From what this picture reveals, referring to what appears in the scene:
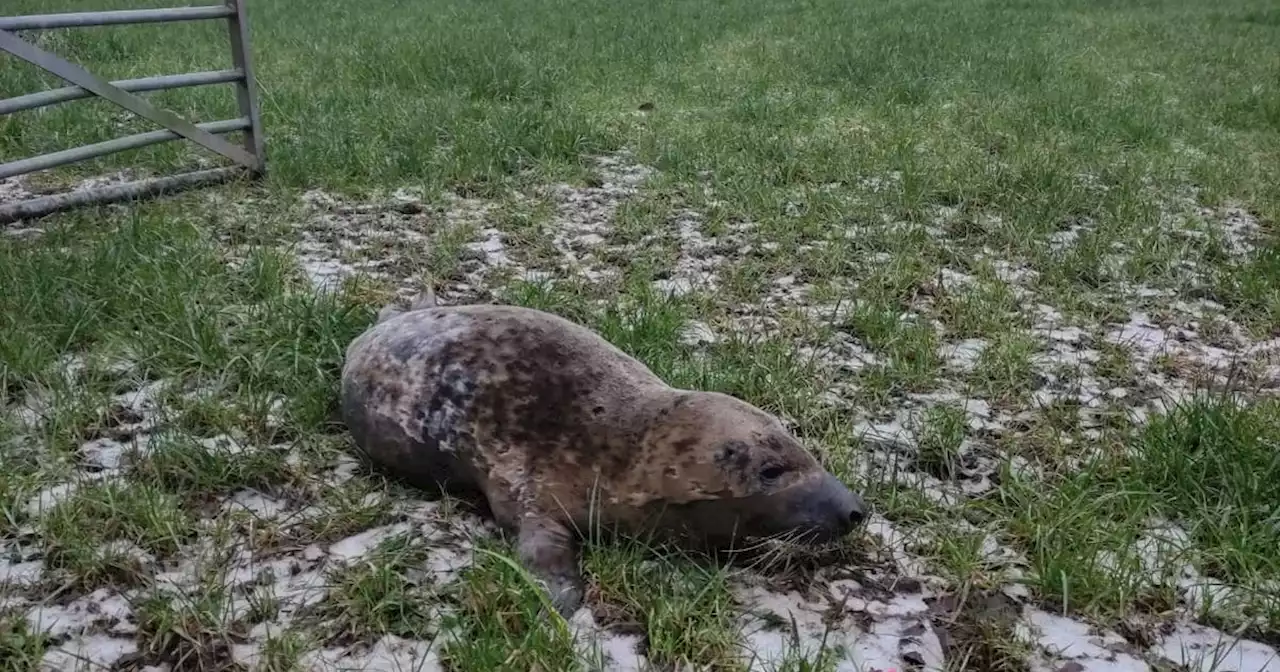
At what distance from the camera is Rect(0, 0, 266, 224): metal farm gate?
484cm

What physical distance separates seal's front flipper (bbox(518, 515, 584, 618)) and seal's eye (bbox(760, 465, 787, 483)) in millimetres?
481

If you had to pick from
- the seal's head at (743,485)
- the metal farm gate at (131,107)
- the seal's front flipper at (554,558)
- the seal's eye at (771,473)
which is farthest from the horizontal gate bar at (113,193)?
the seal's eye at (771,473)

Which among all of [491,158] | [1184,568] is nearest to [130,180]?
[491,158]

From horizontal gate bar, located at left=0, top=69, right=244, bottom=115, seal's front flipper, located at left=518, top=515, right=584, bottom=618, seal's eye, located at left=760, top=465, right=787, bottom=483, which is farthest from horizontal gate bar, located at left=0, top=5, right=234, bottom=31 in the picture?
seal's eye, located at left=760, top=465, right=787, bottom=483

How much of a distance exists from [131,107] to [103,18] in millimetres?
463

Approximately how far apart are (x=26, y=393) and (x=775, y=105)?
525 cm

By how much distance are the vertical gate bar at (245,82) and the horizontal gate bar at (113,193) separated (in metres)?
0.15

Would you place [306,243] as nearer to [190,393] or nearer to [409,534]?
[190,393]

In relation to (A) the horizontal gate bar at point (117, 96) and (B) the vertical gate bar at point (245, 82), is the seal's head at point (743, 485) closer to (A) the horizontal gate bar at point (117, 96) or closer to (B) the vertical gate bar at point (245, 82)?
(A) the horizontal gate bar at point (117, 96)

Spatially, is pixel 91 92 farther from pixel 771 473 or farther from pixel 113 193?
pixel 771 473

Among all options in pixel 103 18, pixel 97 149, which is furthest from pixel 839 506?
pixel 103 18

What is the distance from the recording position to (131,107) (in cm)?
517

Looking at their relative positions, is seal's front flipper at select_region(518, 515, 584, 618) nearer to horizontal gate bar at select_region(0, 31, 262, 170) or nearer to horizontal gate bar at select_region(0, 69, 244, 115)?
horizontal gate bar at select_region(0, 31, 262, 170)

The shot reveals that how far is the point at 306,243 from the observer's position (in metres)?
4.81
